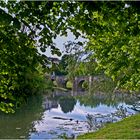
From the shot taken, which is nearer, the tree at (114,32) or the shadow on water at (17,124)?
the tree at (114,32)

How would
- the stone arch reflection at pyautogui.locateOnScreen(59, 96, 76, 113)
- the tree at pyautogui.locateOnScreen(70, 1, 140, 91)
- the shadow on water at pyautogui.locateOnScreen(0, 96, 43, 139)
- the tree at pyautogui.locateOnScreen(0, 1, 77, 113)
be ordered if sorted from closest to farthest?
the tree at pyautogui.locateOnScreen(70, 1, 140, 91)
the tree at pyautogui.locateOnScreen(0, 1, 77, 113)
the shadow on water at pyautogui.locateOnScreen(0, 96, 43, 139)
the stone arch reflection at pyautogui.locateOnScreen(59, 96, 76, 113)

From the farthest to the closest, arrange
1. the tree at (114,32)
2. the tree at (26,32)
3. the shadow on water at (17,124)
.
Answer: the shadow on water at (17,124) → the tree at (26,32) → the tree at (114,32)

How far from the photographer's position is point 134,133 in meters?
13.8

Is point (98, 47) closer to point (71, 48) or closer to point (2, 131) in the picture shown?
point (71, 48)

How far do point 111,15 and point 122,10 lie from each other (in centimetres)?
17

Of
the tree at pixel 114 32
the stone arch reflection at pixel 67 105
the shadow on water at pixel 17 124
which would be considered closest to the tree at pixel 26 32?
the tree at pixel 114 32

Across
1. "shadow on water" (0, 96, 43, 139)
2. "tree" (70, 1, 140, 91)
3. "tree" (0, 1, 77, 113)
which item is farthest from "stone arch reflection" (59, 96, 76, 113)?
"tree" (0, 1, 77, 113)

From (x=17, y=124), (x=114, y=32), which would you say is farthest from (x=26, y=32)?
(x=17, y=124)

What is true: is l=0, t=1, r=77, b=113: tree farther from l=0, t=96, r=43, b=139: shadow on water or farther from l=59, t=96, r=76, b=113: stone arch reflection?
l=59, t=96, r=76, b=113: stone arch reflection

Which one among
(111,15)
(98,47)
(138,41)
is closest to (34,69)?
(111,15)

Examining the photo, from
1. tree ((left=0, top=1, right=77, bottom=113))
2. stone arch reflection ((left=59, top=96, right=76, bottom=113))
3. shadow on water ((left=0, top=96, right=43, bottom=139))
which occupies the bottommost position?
shadow on water ((left=0, top=96, right=43, bottom=139))

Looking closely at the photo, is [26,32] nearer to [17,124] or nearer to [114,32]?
[114,32]

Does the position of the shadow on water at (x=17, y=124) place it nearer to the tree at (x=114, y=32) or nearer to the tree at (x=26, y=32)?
the tree at (x=114, y=32)

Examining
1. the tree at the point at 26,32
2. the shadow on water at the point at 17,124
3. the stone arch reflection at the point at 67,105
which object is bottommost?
the shadow on water at the point at 17,124
